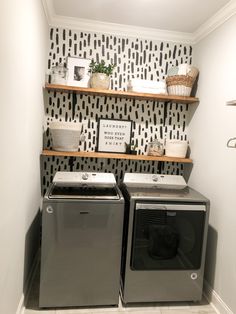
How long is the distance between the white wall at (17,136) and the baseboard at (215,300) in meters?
1.53

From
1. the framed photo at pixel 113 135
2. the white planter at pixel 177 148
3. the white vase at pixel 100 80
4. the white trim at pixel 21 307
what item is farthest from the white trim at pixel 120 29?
the white trim at pixel 21 307

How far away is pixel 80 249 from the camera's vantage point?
2.01m

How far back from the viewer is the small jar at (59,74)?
8.13ft

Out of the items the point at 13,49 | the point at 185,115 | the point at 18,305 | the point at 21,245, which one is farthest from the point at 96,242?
the point at 185,115

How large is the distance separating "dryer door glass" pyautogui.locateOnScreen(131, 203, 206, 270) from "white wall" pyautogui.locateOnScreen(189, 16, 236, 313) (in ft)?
0.56

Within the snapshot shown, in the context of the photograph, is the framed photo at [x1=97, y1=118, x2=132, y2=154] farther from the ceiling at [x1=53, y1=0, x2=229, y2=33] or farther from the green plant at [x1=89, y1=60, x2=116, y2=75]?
the ceiling at [x1=53, y1=0, x2=229, y2=33]

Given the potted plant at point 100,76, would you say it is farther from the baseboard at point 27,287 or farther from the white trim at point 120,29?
the baseboard at point 27,287

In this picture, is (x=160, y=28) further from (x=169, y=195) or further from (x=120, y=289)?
(x=120, y=289)

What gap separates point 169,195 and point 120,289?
92 centimetres

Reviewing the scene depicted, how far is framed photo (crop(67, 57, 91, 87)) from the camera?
8.46 ft

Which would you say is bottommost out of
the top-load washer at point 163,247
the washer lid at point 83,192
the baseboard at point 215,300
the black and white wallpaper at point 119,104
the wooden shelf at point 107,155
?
the baseboard at point 215,300

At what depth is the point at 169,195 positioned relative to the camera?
2207 mm

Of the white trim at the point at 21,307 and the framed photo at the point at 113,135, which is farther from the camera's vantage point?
the framed photo at the point at 113,135

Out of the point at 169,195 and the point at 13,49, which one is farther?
the point at 169,195
